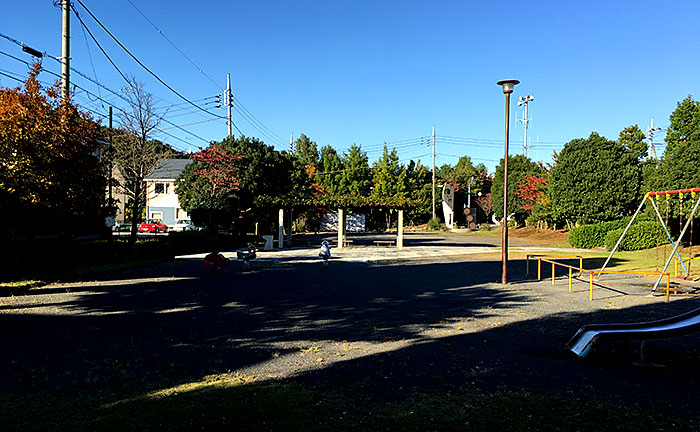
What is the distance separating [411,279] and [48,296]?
10.8 metres

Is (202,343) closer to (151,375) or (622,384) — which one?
(151,375)

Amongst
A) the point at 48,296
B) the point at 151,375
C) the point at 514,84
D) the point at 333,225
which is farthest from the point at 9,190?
the point at 333,225

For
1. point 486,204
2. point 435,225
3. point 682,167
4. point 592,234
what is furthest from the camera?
point 486,204

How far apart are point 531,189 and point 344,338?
41962mm

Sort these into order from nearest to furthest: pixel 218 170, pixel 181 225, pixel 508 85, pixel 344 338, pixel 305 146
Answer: pixel 344 338 → pixel 508 85 → pixel 218 170 → pixel 181 225 → pixel 305 146

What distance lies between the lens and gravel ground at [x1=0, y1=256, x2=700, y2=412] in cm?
586

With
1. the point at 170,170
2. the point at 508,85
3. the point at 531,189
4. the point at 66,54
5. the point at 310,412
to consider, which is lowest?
the point at 310,412

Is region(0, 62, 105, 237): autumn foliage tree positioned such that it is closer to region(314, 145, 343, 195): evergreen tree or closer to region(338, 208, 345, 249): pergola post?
region(338, 208, 345, 249): pergola post

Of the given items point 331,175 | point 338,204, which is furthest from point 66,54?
point 331,175

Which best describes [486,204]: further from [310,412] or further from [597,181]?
[310,412]

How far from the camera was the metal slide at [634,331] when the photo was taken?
262 inches

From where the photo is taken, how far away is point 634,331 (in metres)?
6.73

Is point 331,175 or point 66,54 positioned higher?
point 66,54

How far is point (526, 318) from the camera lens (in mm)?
9758
